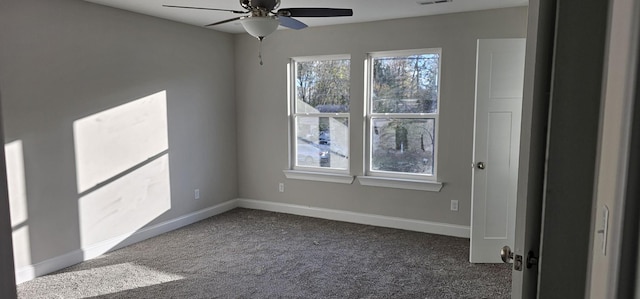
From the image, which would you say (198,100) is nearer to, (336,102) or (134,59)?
(134,59)

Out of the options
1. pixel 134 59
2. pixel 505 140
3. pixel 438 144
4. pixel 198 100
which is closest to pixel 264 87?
pixel 198 100

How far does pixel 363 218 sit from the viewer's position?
4930mm

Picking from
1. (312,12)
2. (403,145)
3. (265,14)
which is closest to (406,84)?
(403,145)

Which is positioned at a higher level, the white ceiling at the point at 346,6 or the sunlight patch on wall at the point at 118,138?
the white ceiling at the point at 346,6

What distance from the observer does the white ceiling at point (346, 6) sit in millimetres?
3746

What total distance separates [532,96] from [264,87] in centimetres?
443

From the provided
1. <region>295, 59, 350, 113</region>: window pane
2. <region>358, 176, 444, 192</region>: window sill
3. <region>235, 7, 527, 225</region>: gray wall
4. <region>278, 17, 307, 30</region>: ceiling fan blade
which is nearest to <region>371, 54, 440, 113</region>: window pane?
<region>235, 7, 527, 225</region>: gray wall

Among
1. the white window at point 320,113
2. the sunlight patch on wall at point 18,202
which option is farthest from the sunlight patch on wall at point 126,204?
the white window at point 320,113

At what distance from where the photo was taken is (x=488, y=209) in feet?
11.9

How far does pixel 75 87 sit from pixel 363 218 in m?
3.34

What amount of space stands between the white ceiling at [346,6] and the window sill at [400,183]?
1.84 metres

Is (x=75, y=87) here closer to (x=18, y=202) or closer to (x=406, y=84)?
(x=18, y=202)

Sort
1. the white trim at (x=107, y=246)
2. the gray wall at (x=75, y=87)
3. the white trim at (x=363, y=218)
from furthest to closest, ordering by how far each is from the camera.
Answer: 1. the white trim at (x=363, y=218)
2. the white trim at (x=107, y=246)
3. the gray wall at (x=75, y=87)

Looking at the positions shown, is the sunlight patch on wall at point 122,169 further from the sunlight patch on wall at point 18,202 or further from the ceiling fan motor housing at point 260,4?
the ceiling fan motor housing at point 260,4
